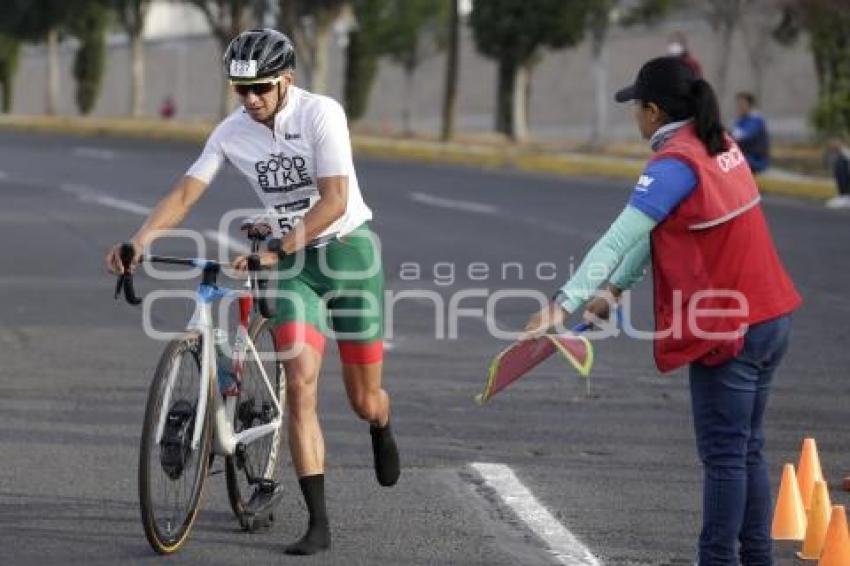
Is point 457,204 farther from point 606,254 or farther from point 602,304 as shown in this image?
point 606,254

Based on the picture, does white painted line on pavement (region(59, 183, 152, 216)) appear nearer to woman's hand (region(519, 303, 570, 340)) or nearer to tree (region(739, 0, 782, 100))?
tree (region(739, 0, 782, 100))

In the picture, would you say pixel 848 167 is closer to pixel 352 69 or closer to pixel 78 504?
pixel 78 504

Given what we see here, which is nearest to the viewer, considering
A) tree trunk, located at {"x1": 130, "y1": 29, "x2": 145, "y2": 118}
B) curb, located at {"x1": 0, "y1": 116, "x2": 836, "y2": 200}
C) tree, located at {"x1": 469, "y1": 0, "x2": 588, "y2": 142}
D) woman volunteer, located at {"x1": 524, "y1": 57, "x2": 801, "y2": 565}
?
woman volunteer, located at {"x1": 524, "y1": 57, "x2": 801, "y2": 565}

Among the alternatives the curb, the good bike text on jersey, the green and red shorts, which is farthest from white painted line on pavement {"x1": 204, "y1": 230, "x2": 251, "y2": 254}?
the good bike text on jersey

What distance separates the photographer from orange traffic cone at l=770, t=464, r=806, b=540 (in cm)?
829

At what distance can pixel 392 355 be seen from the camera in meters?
14.2

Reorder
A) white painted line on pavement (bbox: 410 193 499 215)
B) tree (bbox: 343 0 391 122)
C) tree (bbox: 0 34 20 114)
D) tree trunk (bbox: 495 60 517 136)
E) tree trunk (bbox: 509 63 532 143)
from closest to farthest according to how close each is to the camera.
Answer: white painted line on pavement (bbox: 410 193 499 215) → tree trunk (bbox: 509 63 532 143) → tree trunk (bbox: 495 60 517 136) → tree (bbox: 343 0 391 122) → tree (bbox: 0 34 20 114)

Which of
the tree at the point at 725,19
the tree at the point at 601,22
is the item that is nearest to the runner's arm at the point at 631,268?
the tree at the point at 601,22

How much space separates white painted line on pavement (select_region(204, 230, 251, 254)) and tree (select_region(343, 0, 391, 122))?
33.8 meters

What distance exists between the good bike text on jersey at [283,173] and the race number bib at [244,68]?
370 millimetres

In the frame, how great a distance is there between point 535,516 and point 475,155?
33.4 m

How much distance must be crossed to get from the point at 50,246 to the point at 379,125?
43038 mm

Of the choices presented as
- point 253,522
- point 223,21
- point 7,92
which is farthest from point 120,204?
point 7,92

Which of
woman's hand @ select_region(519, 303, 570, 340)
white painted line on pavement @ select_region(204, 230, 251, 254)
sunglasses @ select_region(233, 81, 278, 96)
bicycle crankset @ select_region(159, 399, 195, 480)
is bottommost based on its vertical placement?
white painted line on pavement @ select_region(204, 230, 251, 254)
